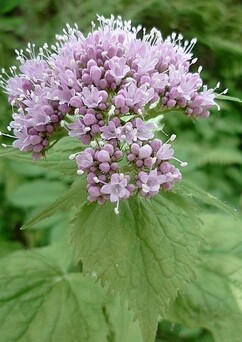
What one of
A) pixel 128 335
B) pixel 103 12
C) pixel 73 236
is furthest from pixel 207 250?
pixel 103 12

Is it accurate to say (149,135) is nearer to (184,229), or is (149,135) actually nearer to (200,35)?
(184,229)

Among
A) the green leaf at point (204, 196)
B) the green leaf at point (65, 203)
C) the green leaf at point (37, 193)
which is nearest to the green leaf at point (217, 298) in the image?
the green leaf at point (204, 196)

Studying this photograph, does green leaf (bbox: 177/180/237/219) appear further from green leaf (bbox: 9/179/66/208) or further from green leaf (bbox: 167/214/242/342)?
green leaf (bbox: 9/179/66/208)

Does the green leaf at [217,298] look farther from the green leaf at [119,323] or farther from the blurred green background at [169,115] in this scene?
the blurred green background at [169,115]

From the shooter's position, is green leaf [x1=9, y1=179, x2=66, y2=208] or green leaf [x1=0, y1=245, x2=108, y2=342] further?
green leaf [x1=9, y1=179, x2=66, y2=208]

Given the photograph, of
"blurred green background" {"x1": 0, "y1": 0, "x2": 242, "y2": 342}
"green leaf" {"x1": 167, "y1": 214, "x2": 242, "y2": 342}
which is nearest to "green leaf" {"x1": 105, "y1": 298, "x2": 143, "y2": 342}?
"green leaf" {"x1": 167, "y1": 214, "x2": 242, "y2": 342}
